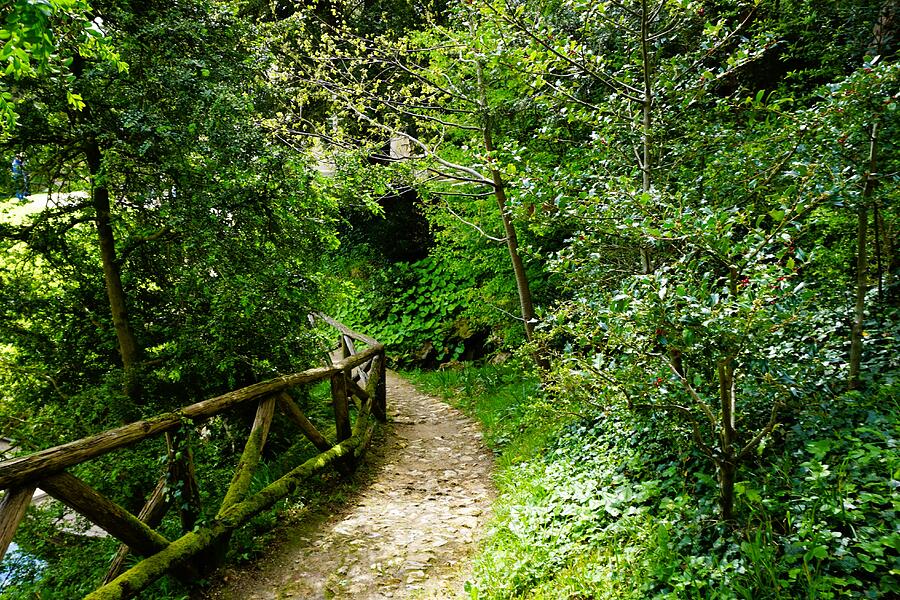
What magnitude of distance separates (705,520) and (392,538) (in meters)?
2.97

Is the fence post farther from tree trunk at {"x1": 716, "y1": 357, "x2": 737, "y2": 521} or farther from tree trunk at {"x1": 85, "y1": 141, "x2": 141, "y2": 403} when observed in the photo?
tree trunk at {"x1": 716, "y1": 357, "x2": 737, "y2": 521}

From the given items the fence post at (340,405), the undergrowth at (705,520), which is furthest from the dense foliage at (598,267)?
the fence post at (340,405)

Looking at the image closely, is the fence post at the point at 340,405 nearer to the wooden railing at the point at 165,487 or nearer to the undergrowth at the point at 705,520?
the wooden railing at the point at 165,487

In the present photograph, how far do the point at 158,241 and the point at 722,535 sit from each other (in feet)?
20.8

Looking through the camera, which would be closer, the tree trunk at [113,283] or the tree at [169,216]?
the tree at [169,216]

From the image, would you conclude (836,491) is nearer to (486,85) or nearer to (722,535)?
(722,535)

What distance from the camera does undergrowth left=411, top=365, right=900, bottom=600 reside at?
2.43 meters

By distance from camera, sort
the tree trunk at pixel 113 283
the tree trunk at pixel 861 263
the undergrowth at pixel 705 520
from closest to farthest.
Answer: the undergrowth at pixel 705 520
the tree trunk at pixel 861 263
the tree trunk at pixel 113 283

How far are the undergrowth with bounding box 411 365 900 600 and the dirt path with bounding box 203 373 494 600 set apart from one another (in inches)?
19.3

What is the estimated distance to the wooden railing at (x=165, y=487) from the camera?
108 inches

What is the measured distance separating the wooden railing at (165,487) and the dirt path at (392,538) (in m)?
0.49

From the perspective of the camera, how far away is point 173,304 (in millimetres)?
5508

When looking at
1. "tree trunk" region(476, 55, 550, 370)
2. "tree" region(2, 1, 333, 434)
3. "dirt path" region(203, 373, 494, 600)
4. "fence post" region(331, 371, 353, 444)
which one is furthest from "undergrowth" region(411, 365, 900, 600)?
"tree" region(2, 1, 333, 434)

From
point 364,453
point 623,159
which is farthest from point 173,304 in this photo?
point 623,159
